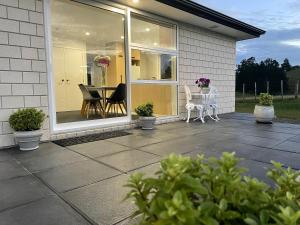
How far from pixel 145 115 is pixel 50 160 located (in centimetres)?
250

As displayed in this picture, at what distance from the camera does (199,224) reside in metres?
0.56

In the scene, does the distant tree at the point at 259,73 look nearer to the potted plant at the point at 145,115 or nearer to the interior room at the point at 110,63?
the interior room at the point at 110,63

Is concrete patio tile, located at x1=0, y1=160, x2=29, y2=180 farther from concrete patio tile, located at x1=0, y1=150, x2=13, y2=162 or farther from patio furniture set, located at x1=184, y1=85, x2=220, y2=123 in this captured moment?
patio furniture set, located at x1=184, y1=85, x2=220, y2=123

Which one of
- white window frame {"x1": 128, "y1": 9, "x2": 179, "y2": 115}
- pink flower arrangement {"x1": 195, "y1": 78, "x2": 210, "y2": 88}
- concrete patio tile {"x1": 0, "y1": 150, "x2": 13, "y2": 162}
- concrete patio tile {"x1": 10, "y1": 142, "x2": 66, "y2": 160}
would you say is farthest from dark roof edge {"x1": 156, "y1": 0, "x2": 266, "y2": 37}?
concrete patio tile {"x1": 0, "y1": 150, "x2": 13, "y2": 162}

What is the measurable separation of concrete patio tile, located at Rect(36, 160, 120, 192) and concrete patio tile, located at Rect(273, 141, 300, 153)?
247 centimetres

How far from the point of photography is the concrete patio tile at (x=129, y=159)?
286cm

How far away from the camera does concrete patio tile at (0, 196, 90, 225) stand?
1657 mm

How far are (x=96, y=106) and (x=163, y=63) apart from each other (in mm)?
2094

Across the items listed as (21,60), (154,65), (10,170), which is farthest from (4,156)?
(154,65)

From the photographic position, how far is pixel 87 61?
29.1 feet

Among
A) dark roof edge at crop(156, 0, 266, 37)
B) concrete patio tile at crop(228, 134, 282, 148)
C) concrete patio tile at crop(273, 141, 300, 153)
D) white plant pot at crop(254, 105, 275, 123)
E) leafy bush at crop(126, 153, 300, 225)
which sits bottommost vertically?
concrete patio tile at crop(273, 141, 300, 153)

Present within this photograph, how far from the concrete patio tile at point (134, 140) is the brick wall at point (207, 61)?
2.68 metres

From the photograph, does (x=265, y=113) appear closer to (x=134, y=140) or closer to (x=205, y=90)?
(x=205, y=90)

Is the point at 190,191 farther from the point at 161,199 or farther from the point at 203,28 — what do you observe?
the point at 203,28
